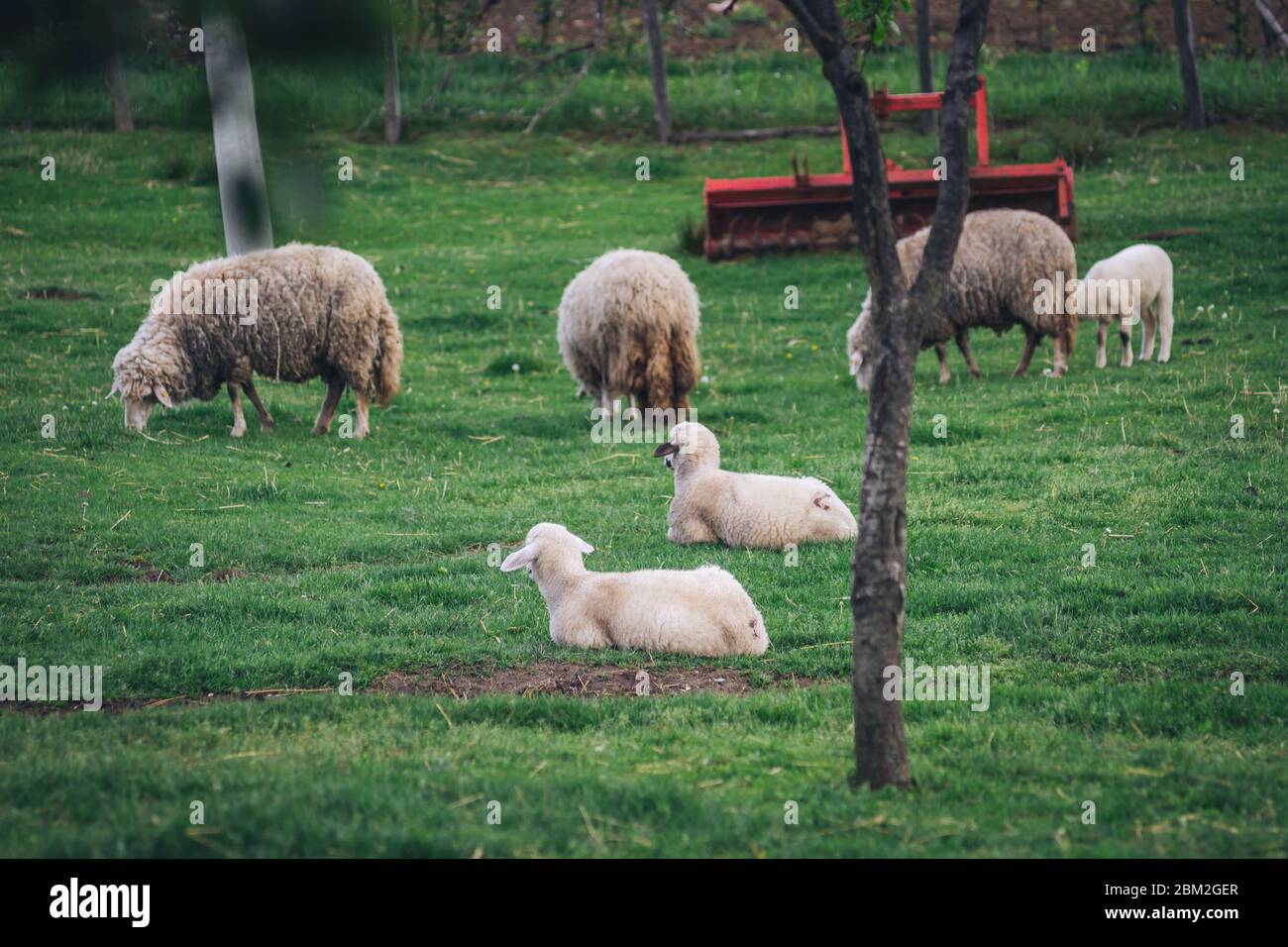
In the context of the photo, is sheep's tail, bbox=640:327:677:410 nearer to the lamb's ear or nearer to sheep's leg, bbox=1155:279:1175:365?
sheep's leg, bbox=1155:279:1175:365

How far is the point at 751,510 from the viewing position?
836 cm

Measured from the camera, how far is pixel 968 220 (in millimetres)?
13758

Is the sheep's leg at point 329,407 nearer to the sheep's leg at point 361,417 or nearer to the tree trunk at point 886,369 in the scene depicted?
the sheep's leg at point 361,417

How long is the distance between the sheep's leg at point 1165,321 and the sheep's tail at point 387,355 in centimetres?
752

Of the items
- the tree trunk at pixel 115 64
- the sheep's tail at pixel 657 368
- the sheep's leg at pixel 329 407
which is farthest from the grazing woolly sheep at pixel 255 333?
the tree trunk at pixel 115 64

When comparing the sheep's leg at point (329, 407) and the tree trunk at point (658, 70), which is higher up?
the tree trunk at point (658, 70)

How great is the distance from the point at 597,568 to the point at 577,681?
71.9 inches

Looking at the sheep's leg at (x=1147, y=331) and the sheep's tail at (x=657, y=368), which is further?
the sheep's leg at (x=1147, y=331)

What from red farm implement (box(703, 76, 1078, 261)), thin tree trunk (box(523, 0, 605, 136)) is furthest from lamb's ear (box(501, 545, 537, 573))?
thin tree trunk (box(523, 0, 605, 136))

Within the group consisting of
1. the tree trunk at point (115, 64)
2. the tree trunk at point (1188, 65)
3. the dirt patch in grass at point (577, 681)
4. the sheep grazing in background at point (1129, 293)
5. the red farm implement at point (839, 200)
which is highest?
the tree trunk at point (1188, 65)

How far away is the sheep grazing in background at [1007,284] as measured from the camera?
43.5ft

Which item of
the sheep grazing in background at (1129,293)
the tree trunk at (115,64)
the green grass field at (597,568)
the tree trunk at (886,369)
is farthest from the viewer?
the sheep grazing in background at (1129,293)
